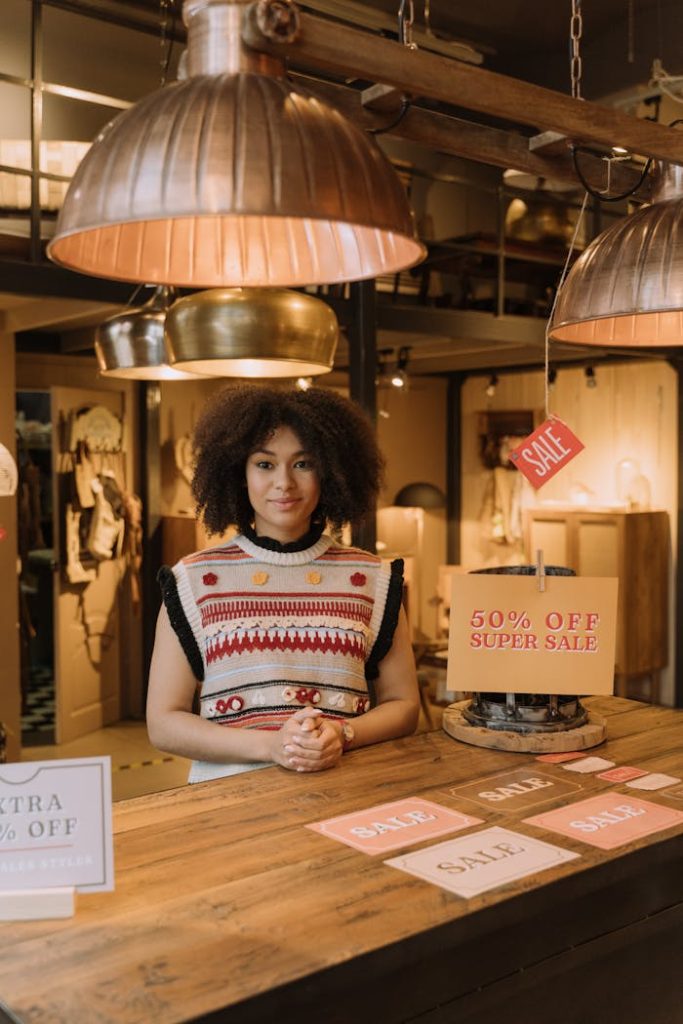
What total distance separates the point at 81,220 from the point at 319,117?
33 cm

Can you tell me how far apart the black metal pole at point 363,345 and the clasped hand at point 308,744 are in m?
3.55

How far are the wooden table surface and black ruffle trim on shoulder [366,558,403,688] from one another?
47 centimetres

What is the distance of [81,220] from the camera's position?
1325mm

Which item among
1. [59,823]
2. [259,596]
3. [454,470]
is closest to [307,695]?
[259,596]

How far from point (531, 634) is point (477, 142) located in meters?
1.00

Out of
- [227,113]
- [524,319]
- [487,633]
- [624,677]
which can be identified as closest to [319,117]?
[227,113]

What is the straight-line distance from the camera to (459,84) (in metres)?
1.63

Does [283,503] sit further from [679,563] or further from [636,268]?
[679,563]

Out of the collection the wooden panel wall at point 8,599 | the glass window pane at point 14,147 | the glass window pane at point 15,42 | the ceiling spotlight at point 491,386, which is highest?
the glass window pane at point 15,42

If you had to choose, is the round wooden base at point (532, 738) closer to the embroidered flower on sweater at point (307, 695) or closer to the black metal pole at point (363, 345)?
the embroidered flower on sweater at point (307, 695)

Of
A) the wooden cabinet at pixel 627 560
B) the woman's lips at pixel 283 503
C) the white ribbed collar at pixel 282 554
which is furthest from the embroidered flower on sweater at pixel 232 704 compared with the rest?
the wooden cabinet at pixel 627 560

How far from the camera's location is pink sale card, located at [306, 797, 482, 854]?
1.65 meters

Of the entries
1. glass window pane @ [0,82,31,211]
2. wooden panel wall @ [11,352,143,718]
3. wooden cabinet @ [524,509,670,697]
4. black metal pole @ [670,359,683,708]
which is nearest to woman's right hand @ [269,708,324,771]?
glass window pane @ [0,82,31,211]

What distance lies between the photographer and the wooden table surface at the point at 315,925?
1220 millimetres
